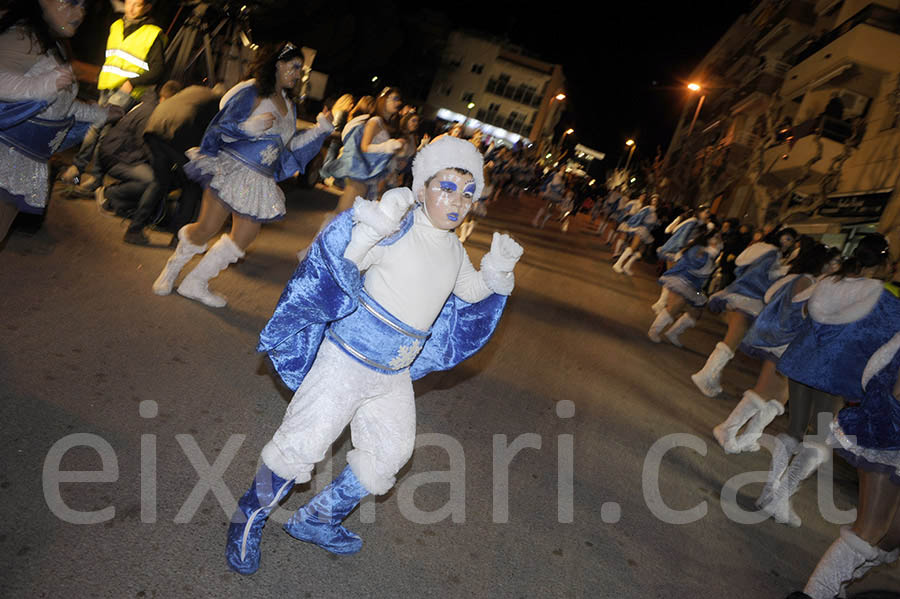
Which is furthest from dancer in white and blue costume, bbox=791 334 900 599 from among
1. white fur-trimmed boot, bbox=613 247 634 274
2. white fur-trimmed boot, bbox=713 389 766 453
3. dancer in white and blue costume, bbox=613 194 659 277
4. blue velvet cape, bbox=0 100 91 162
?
white fur-trimmed boot, bbox=613 247 634 274

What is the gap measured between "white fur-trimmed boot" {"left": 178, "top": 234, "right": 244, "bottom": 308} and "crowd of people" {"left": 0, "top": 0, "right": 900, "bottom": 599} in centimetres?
2

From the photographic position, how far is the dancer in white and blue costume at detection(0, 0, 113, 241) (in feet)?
10.2

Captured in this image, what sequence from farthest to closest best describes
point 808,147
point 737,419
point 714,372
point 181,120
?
point 808,147, point 714,372, point 181,120, point 737,419

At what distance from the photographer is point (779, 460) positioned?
4945 millimetres

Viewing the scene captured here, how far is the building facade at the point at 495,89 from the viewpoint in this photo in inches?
2982

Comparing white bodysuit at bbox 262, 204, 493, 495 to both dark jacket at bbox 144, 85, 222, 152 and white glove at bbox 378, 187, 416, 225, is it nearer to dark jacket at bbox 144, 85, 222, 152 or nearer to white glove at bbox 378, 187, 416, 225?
white glove at bbox 378, 187, 416, 225

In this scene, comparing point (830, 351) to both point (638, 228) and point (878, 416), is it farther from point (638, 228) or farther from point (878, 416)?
point (638, 228)

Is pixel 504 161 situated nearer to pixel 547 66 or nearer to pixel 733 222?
pixel 733 222

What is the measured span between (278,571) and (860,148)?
19.5 m

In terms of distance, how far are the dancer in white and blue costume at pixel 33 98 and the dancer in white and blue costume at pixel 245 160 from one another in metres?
1.49

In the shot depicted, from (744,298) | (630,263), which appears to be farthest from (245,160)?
(630,263)

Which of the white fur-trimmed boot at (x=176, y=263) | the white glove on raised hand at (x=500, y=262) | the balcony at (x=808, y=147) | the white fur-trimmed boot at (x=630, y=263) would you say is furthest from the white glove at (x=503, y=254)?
the balcony at (x=808, y=147)

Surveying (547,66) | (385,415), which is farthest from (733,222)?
(547,66)

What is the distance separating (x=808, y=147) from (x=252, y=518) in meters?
23.3
